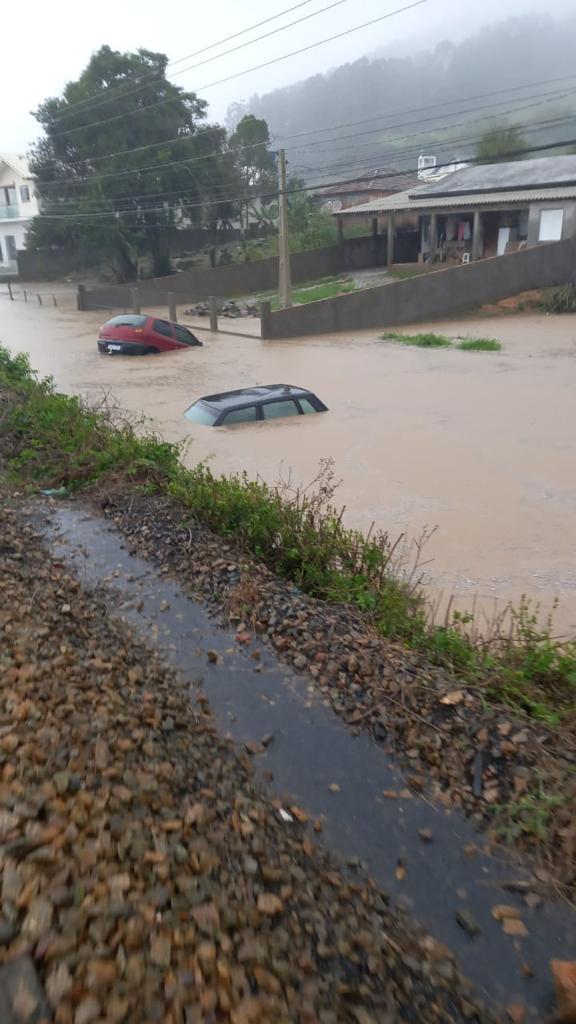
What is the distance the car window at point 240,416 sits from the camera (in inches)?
503

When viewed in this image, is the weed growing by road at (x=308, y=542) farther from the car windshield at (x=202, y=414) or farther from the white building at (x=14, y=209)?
the white building at (x=14, y=209)

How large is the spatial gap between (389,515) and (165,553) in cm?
351

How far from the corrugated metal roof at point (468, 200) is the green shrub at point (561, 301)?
11.8 ft

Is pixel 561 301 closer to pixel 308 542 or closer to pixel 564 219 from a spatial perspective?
pixel 564 219

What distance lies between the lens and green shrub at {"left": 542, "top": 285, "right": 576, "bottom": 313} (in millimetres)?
29438

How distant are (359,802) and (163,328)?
806 inches

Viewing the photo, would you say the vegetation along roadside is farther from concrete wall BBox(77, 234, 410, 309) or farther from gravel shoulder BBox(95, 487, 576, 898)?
concrete wall BBox(77, 234, 410, 309)

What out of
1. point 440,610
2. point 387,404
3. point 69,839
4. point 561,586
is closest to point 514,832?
point 69,839

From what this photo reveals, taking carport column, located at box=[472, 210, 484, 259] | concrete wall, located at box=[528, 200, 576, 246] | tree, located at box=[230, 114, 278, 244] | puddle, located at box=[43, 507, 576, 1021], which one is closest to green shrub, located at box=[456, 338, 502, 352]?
concrete wall, located at box=[528, 200, 576, 246]

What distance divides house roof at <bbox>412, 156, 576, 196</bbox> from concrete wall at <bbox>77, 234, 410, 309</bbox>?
4.40m

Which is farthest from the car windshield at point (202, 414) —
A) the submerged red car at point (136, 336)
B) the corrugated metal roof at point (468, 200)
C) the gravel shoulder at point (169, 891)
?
the corrugated metal roof at point (468, 200)

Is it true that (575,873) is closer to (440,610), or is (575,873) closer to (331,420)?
(440,610)

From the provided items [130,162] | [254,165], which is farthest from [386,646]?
[254,165]

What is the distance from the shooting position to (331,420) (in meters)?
14.9
